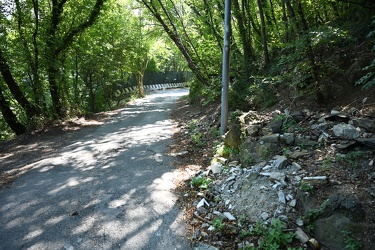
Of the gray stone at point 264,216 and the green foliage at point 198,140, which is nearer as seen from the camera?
the gray stone at point 264,216

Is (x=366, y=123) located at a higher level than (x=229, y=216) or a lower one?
higher

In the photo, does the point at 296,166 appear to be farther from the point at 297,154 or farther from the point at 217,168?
the point at 217,168

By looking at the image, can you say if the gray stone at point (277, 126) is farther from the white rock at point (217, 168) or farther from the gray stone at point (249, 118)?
the white rock at point (217, 168)

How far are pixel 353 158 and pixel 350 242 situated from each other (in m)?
1.27

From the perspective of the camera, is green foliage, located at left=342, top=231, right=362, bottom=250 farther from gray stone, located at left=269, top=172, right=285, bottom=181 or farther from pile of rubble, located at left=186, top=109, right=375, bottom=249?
gray stone, located at left=269, top=172, right=285, bottom=181

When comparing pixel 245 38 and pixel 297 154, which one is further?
pixel 245 38

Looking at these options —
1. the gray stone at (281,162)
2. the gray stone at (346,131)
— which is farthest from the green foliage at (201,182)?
the gray stone at (346,131)

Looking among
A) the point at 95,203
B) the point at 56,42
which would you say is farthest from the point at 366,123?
the point at 56,42

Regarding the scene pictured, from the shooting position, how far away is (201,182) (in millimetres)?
4250

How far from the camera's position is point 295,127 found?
4.37 meters

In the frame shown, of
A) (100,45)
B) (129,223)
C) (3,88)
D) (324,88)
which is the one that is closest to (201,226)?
(129,223)

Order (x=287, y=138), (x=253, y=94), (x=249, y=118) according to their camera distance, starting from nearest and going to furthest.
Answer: (x=287, y=138) < (x=249, y=118) < (x=253, y=94)

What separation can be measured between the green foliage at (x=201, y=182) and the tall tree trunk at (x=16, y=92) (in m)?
7.66

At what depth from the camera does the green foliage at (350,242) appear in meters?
2.22
